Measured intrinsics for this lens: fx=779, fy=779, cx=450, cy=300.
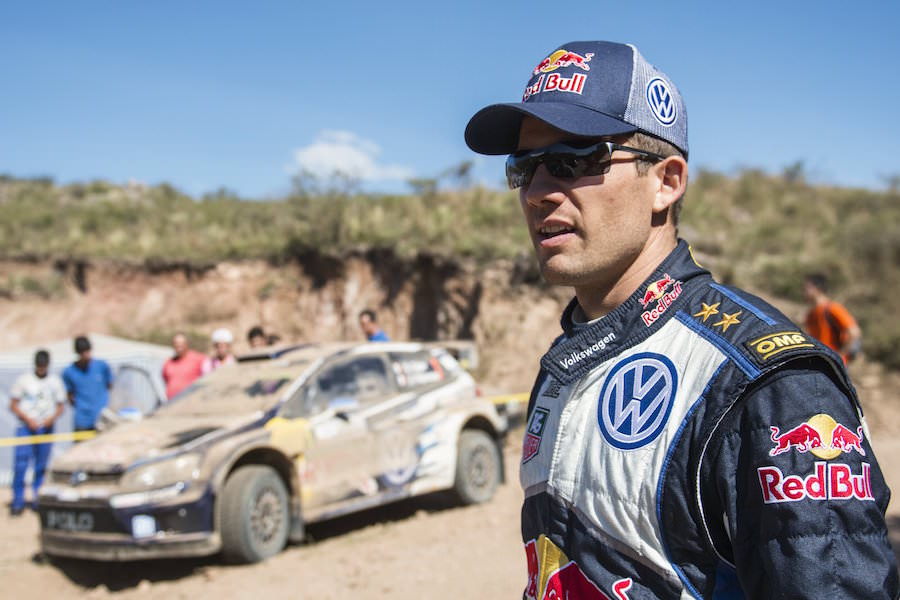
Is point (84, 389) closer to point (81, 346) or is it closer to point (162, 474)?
point (81, 346)

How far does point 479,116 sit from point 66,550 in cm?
601

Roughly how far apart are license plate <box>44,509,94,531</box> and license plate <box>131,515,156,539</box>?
1.39 feet

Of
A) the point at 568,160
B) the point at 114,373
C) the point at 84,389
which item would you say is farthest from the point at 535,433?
the point at 114,373

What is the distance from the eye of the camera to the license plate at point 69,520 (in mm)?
6164

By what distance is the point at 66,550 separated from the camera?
631 centimetres

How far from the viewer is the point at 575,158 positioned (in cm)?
167

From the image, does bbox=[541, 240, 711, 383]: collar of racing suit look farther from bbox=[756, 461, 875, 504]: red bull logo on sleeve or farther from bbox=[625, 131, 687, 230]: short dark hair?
bbox=[756, 461, 875, 504]: red bull logo on sleeve

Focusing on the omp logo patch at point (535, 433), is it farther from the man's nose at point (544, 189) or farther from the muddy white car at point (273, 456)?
the muddy white car at point (273, 456)

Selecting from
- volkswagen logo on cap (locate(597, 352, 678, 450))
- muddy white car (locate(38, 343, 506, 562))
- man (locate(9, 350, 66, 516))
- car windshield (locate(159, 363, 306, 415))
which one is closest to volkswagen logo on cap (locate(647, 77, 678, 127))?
volkswagen logo on cap (locate(597, 352, 678, 450))

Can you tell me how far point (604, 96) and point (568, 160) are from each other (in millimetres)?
152

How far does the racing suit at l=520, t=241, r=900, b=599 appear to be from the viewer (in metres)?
1.17

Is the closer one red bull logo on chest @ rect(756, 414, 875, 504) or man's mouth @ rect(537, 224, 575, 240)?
red bull logo on chest @ rect(756, 414, 875, 504)

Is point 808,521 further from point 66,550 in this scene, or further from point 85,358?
point 85,358

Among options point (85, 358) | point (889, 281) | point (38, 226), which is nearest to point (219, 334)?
point (85, 358)
